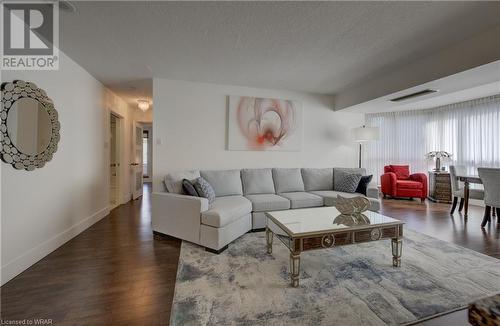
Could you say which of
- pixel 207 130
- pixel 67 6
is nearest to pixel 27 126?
pixel 67 6

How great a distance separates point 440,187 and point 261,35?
5676 mm

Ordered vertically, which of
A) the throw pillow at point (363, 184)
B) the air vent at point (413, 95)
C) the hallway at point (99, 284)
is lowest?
the hallway at point (99, 284)

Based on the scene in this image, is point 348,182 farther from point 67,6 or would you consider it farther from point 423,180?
point 67,6

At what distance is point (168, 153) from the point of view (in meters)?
3.71

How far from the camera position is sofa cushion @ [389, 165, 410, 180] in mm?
5676

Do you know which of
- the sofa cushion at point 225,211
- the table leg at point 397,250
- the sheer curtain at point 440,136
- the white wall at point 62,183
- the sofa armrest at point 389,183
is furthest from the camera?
the sofa armrest at point 389,183

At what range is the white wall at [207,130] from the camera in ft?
12.1

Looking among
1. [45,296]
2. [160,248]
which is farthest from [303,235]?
[45,296]

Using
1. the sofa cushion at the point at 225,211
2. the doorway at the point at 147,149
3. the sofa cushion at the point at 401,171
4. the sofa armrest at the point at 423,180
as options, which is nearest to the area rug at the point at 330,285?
the sofa cushion at the point at 225,211

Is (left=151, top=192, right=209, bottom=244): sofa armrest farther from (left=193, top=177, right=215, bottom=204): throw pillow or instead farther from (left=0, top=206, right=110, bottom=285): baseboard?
(left=0, top=206, right=110, bottom=285): baseboard

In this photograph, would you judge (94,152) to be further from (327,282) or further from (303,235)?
(327,282)

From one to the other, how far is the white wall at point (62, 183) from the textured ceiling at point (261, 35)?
0.44 metres

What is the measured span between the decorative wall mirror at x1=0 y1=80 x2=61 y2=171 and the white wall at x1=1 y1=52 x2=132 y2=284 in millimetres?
96

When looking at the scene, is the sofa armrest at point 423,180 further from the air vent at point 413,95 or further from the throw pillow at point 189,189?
the throw pillow at point 189,189
